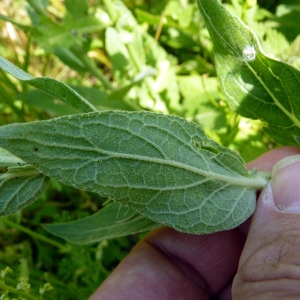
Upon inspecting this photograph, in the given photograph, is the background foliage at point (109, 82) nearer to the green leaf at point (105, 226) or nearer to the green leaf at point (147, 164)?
the green leaf at point (105, 226)

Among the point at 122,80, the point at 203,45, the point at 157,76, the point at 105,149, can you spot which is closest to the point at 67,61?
the point at 122,80

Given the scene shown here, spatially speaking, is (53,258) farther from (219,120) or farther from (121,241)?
(219,120)

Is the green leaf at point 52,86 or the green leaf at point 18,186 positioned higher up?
the green leaf at point 52,86

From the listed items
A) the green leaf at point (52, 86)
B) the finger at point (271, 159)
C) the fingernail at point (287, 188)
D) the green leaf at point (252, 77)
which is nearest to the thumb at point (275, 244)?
the fingernail at point (287, 188)

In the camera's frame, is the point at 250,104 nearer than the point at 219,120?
Yes

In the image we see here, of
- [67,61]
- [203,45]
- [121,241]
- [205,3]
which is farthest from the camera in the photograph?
[203,45]

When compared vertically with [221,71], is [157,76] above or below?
below
